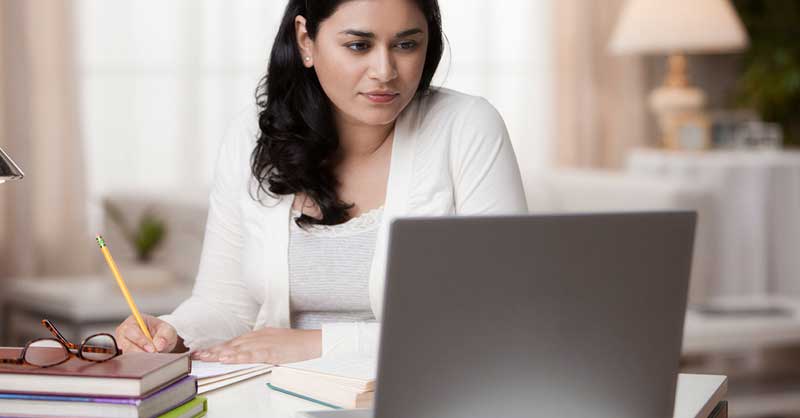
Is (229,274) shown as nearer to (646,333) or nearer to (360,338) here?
(360,338)

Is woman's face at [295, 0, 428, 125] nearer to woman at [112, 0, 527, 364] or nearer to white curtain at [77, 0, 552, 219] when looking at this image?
woman at [112, 0, 527, 364]

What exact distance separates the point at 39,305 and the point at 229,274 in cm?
187

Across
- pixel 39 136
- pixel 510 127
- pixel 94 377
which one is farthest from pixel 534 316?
pixel 510 127

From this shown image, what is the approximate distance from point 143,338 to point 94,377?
15.5 inches

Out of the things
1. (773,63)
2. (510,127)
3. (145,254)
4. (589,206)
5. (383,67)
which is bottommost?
(145,254)

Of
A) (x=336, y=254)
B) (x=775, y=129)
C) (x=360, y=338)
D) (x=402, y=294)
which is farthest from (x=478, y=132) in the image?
(x=775, y=129)

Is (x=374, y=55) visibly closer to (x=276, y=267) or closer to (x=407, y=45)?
(x=407, y=45)

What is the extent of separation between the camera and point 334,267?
1757 mm

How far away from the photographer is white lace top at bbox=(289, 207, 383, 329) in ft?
5.76

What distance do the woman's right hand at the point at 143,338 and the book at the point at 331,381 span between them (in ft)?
0.70

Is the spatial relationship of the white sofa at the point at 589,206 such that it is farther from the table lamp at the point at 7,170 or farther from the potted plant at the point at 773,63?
the table lamp at the point at 7,170

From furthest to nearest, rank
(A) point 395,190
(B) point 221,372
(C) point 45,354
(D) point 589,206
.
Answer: (D) point 589,206 < (A) point 395,190 < (B) point 221,372 < (C) point 45,354

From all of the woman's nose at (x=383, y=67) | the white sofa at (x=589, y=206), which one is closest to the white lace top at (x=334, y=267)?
the woman's nose at (x=383, y=67)

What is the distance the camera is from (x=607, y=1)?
15.8 ft
